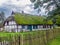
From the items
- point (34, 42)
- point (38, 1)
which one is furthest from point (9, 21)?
point (34, 42)

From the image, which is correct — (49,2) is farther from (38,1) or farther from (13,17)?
(13,17)

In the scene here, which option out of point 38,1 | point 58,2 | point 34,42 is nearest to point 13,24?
point 38,1

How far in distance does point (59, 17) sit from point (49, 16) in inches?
36.9

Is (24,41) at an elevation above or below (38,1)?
below

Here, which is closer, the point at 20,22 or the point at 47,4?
the point at 47,4

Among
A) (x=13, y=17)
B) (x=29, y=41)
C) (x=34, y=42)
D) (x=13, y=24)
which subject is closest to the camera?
(x=29, y=41)

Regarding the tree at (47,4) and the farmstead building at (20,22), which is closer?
the tree at (47,4)

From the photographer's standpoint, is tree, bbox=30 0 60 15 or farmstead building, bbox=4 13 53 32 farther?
farmstead building, bbox=4 13 53 32

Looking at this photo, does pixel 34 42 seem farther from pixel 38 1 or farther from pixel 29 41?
pixel 38 1

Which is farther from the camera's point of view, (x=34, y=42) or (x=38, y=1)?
(x=38, y=1)

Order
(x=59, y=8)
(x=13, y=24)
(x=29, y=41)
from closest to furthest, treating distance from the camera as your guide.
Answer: (x=29, y=41) < (x=59, y=8) < (x=13, y=24)

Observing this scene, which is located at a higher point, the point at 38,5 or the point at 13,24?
the point at 38,5

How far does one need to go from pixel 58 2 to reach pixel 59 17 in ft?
3.90

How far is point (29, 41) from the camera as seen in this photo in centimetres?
532
